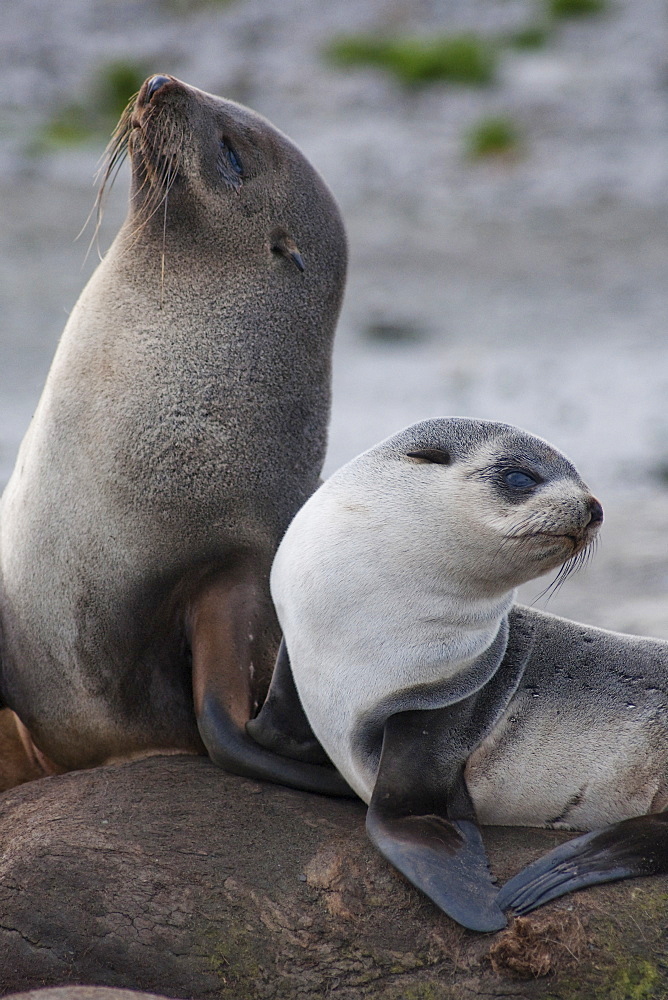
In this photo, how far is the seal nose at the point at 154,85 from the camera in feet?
15.5

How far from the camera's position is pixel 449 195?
1573cm

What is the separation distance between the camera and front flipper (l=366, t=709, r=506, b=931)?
354 cm

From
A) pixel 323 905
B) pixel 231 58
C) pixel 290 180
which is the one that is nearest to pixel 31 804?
pixel 323 905

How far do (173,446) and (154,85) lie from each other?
1250mm

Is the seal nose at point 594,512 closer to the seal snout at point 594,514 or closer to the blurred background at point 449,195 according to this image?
the seal snout at point 594,514

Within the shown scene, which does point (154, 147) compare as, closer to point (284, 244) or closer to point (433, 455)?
point (284, 244)

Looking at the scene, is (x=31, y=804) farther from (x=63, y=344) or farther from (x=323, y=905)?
(x=63, y=344)

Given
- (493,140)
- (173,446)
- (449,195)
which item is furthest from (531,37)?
(173,446)

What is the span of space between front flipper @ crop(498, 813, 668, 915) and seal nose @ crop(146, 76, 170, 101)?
277 cm

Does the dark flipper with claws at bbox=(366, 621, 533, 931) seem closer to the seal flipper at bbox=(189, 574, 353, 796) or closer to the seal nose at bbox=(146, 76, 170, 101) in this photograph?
the seal flipper at bbox=(189, 574, 353, 796)

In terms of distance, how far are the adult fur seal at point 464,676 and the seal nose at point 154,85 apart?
1.57 meters

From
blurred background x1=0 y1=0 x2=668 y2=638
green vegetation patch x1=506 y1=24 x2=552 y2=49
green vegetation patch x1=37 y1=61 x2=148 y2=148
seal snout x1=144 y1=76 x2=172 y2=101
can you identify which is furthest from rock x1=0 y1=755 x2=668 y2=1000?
green vegetation patch x1=506 y1=24 x2=552 y2=49

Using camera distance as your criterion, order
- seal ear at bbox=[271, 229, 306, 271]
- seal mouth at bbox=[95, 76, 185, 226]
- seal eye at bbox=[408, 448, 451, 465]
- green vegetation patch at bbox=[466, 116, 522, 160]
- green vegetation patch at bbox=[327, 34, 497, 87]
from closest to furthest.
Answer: seal eye at bbox=[408, 448, 451, 465], seal mouth at bbox=[95, 76, 185, 226], seal ear at bbox=[271, 229, 306, 271], green vegetation patch at bbox=[466, 116, 522, 160], green vegetation patch at bbox=[327, 34, 497, 87]

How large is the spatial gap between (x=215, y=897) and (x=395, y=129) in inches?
554
